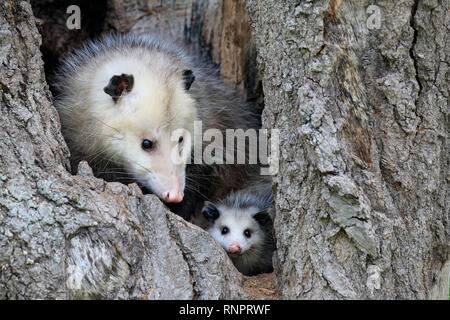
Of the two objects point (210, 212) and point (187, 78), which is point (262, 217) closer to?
point (210, 212)

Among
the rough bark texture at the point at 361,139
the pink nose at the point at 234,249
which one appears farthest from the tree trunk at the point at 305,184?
the pink nose at the point at 234,249

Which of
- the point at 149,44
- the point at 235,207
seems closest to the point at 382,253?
the point at 235,207

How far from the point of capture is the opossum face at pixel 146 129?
2.82 m

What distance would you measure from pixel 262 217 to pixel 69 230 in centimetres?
134

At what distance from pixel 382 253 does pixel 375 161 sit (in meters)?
0.30

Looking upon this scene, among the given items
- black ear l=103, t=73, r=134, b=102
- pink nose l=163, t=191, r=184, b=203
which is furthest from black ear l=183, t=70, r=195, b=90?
pink nose l=163, t=191, r=184, b=203

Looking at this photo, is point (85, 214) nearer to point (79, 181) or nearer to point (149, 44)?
point (79, 181)

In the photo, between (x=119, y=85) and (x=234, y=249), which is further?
(x=234, y=249)

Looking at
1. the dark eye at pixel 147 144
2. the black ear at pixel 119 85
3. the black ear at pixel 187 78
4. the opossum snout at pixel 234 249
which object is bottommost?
the opossum snout at pixel 234 249

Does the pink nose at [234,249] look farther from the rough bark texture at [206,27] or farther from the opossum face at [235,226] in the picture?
the rough bark texture at [206,27]

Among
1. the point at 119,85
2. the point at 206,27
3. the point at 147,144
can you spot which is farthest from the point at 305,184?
the point at 206,27

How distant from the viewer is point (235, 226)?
10.8ft

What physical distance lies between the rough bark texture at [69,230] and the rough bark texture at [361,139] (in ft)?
1.03

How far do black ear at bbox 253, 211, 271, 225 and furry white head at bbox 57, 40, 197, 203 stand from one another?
508 mm
